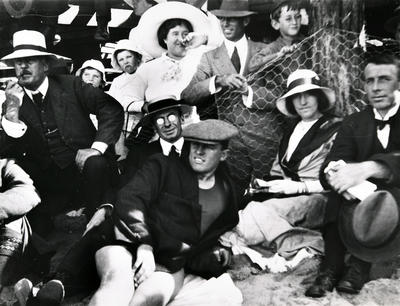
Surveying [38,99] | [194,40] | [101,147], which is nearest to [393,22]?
[194,40]

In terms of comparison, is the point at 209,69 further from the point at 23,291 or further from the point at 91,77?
the point at 23,291

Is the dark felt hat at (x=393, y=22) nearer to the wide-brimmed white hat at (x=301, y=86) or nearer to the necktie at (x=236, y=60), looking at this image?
the wide-brimmed white hat at (x=301, y=86)

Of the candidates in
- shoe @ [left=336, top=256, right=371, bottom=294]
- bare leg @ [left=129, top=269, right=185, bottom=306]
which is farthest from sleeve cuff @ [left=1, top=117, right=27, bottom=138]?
shoe @ [left=336, top=256, right=371, bottom=294]

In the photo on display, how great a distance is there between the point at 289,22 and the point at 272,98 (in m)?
0.71

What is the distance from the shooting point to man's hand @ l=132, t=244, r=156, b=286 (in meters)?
4.79

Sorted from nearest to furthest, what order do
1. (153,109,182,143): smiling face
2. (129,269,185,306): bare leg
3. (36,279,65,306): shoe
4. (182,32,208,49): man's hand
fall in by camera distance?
1. (129,269,185,306): bare leg
2. (36,279,65,306): shoe
3. (153,109,182,143): smiling face
4. (182,32,208,49): man's hand

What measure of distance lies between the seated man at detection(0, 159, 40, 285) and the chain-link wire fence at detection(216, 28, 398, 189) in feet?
6.07

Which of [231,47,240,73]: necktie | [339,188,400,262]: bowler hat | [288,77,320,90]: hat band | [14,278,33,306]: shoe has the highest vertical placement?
[231,47,240,73]: necktie

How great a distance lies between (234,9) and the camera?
5289 millimetres

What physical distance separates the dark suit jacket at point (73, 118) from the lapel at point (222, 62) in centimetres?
96

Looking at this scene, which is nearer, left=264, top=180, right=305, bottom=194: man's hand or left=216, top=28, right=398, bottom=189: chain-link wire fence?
left=264, top=180, right=305, bottom=194: man's hand

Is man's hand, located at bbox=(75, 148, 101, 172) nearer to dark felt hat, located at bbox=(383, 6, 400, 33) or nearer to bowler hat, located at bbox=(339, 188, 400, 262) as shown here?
bowler hat, located at bbox=(339, 188, 400, 262)

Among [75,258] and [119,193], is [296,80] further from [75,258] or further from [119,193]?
[75,258]

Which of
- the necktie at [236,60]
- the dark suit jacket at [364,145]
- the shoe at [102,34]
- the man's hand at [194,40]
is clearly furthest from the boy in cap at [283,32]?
the shoe at [102,34]
